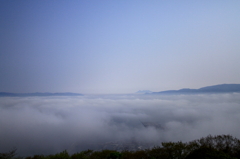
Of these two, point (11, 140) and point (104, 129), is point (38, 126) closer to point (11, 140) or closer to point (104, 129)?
point (11, 140)

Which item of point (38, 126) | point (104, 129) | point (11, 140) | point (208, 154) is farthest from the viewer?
point (38, 126)

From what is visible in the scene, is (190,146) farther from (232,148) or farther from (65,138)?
(65,138)

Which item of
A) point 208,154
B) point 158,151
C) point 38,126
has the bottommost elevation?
point 38,126

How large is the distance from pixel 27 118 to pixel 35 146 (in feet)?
228

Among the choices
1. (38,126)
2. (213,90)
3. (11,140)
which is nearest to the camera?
(11,140)

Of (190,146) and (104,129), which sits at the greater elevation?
(190,146)

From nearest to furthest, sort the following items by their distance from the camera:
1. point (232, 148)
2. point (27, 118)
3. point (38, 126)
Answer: point (232, 148)
point (38, 126)
point (27, 118)

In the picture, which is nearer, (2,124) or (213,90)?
(2,124)

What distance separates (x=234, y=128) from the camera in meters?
57.5

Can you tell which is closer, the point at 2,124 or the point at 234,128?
the point at 234,128

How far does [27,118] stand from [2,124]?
669 inches

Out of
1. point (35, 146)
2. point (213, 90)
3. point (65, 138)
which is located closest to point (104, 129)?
point (65, 138)

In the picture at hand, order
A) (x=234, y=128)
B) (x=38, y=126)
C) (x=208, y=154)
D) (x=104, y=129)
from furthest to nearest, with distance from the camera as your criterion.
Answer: (x=38, y=126)
(x=104, y=129)
(x=234, y=128)
(x=208, y=154)

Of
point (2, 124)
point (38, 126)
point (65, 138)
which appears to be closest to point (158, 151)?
point (65, 138)
